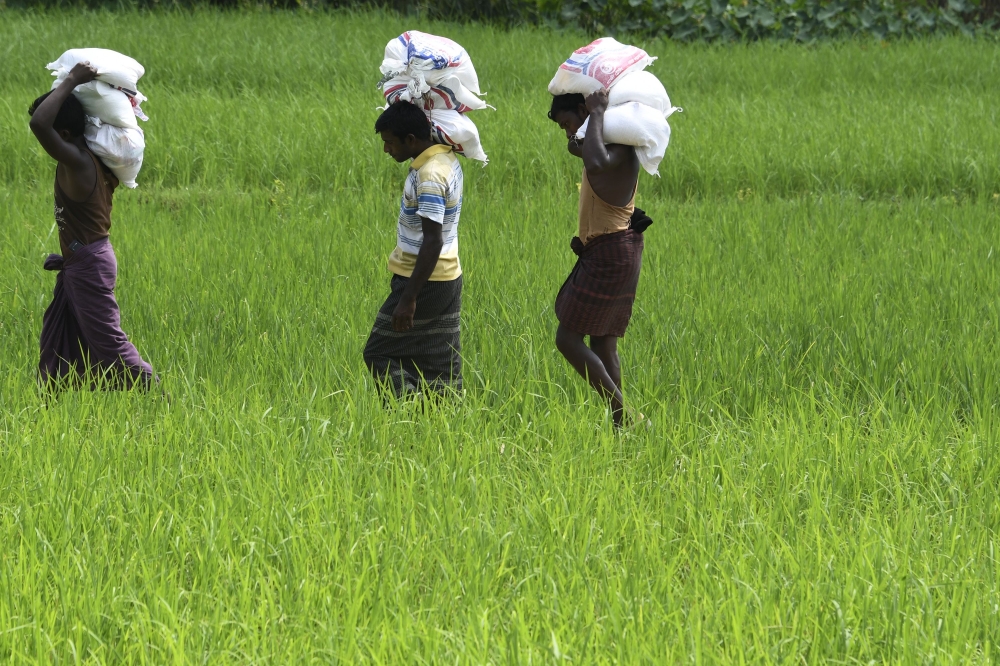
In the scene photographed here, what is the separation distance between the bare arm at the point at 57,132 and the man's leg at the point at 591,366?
64.6 inches

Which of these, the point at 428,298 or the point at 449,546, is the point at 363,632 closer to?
the point at 449,546

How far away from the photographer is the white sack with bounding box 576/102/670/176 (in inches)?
136

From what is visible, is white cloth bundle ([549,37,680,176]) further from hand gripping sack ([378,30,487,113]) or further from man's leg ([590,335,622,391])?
man's leg ([590,335,622,391])

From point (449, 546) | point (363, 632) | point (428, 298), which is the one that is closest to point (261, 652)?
point (363, 632)

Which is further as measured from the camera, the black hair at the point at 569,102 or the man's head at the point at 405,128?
the black hair at the point at 569,102

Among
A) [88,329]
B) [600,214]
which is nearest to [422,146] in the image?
[600,214]

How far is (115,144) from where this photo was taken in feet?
12.0

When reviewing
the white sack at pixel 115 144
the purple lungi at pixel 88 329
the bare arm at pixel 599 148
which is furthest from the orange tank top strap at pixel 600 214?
the purple lungi at pixel 88 329

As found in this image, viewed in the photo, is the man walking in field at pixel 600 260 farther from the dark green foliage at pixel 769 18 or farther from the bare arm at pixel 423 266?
the dark green foliage at pixel 769 18

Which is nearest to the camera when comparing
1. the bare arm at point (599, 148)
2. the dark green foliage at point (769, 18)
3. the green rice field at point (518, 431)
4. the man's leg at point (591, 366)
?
the green rice field at point (518, 431)

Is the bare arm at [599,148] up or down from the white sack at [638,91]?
down

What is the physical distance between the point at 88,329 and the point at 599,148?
1756 mm

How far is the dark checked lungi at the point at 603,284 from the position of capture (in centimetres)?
362

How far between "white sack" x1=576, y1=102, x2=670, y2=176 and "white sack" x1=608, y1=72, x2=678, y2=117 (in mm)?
20
